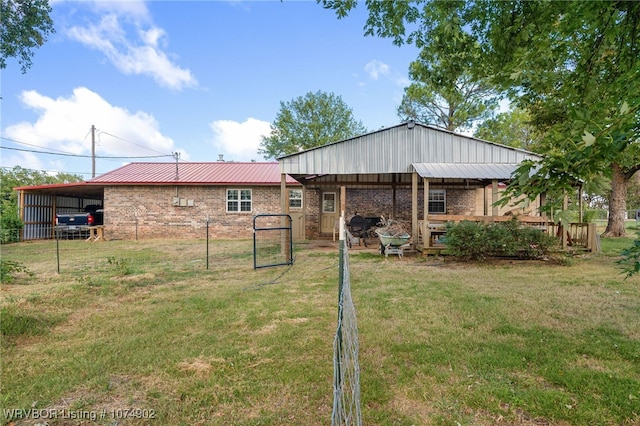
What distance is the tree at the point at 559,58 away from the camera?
63.2 inches

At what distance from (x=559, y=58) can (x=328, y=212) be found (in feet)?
42.7

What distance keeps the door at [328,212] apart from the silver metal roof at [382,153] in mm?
5806

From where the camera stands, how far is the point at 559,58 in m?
3.82

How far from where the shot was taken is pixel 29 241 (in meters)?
15.0

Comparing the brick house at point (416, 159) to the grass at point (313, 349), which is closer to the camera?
the grass at point (313, 349)

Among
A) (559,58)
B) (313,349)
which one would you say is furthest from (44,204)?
(559,58)

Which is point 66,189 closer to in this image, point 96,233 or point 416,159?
point 96,233

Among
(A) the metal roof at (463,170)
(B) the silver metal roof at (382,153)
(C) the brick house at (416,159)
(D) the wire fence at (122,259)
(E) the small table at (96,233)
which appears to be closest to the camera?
(D) the wire fence at (122,259)

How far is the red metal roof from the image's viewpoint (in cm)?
1578

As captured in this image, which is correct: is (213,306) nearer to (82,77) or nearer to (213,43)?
(213,43)

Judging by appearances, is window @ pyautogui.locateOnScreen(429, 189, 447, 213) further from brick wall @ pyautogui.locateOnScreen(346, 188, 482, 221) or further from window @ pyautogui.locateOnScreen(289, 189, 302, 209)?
window @ pyautogui.locateOnScreen(289, 189, 302, 209)

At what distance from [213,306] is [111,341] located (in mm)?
1479

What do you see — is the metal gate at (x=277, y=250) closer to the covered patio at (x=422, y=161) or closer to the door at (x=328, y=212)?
the covered patio at (x=422, y=161)

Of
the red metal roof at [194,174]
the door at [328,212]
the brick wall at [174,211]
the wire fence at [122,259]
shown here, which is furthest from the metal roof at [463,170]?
the brick wall at [174,211]
